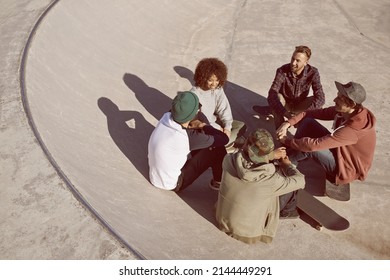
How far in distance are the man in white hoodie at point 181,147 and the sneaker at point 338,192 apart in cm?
156

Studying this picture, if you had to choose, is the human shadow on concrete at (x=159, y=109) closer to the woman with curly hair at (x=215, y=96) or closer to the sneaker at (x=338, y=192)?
the woman with curly hair at (x=215, y=96)

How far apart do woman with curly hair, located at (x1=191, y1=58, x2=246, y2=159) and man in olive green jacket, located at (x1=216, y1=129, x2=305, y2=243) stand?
1.45m

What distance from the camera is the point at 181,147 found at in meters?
4.98

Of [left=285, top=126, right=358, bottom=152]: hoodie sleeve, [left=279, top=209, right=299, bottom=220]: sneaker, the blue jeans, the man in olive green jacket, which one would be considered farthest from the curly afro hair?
[left=279, top=209, right=299, bottom=220]: sneaker

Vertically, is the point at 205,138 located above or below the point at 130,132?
above

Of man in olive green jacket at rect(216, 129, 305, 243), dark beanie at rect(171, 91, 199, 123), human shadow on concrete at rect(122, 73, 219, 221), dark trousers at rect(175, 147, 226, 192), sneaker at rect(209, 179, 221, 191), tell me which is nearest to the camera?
man in olive green jacket at rect(216, 129, 305, 243)

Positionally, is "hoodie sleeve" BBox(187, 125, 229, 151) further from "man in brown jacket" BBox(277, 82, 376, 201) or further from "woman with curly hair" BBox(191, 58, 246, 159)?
"man in brown jacket" BBox(277, 82, 376, 201)

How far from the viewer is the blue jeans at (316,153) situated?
5.45 meters

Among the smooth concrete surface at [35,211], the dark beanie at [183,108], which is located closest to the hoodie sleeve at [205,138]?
the dark beanie at [183,108]

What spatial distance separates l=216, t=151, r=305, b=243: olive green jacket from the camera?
4172mm

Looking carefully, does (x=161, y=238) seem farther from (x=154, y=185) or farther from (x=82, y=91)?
(x=82, y=91)

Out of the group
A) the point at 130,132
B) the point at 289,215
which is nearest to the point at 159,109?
the point at 130,132

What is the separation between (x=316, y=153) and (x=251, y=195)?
1.64 m

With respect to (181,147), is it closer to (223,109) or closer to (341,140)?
(223,109)
